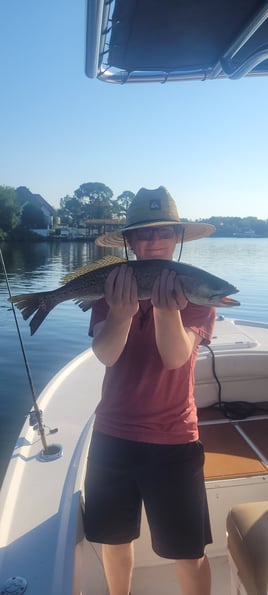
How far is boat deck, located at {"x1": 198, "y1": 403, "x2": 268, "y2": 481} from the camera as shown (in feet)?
10.5

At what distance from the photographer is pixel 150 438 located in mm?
2064

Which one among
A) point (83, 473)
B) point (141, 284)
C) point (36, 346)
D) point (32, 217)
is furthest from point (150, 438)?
point (32, 217)

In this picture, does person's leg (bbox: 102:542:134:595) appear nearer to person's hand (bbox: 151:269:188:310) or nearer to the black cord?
person's hand (bbox: 151:269:188:310)

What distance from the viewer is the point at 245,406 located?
14.7ft

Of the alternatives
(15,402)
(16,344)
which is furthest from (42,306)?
(16,344)

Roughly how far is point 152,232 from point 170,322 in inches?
22.0

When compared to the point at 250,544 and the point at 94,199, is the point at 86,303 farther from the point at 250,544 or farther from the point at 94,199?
the point at 94,199

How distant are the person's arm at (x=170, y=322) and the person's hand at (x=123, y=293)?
120 mm

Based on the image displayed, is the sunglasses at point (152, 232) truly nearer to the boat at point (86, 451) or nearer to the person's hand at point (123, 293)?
the person's hand at point (123, 293)

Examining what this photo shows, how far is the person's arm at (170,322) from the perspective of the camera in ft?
6.79

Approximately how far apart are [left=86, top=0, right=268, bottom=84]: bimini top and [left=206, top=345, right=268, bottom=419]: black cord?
2.79 metres

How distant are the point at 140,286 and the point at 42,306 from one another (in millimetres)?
899

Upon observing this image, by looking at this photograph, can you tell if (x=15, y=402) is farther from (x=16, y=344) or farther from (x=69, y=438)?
(x=69, y=438)

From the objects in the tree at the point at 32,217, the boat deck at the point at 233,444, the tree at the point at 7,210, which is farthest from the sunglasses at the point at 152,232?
the tree at the point at 32,217
